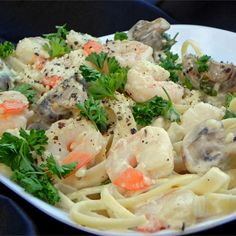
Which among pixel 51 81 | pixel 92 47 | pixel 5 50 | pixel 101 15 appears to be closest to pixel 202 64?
pixel 92 47

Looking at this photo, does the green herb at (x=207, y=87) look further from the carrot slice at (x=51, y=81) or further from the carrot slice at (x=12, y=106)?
the carrot slice at (x=12, y=106)

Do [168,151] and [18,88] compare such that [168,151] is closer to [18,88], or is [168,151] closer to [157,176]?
[157,176]

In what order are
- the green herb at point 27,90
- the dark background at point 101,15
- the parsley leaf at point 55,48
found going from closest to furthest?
the green herb at point 27,90, the parsley leaf at point 55,48, the dark background at point 101,15

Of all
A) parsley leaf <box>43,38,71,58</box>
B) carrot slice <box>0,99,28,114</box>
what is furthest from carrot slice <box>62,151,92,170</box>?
parsley leaf <box>43,38,71,58</box>

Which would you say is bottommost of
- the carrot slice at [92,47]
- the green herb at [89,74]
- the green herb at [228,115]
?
the carrot slice at [92,47]

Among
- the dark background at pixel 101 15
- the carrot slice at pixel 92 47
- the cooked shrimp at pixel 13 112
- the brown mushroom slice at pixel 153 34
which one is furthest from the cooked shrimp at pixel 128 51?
the dark background at pixel 101 15

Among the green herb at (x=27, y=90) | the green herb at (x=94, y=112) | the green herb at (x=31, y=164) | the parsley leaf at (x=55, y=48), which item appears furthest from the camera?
the parsley leaf at (x=55, y=48)

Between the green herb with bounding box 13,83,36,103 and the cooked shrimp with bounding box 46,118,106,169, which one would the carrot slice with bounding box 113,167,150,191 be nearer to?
the cooked shrimp with bounding box 46,118,106,169

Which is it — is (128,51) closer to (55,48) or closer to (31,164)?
(55,48)
